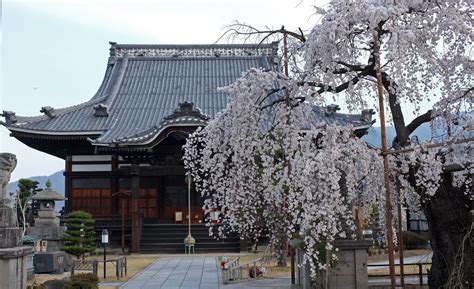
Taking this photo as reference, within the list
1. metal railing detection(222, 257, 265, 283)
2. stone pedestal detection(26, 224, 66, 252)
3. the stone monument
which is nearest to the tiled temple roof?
stone pedestal detection(26, 224, 66, 252)

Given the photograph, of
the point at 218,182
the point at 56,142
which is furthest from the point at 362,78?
the point at 56,142

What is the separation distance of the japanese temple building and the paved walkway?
182 inches

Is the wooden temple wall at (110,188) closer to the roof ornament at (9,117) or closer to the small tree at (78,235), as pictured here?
the roof ornament at (9,117)

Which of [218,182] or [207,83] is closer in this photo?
[218,182]

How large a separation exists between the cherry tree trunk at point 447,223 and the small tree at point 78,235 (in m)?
15.1

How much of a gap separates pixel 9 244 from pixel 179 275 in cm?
837

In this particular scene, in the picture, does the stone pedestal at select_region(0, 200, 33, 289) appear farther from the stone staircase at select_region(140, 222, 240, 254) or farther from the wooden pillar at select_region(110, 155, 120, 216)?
the wooden pillar at select_region(110, 155, 120, 216)

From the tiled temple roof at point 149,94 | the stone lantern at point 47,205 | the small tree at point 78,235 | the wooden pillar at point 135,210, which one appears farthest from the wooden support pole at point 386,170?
the wooden pillar at point 135,210

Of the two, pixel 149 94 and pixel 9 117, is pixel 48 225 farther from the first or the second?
pixel 149 94

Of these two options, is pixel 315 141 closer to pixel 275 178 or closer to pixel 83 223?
pixel 275 178

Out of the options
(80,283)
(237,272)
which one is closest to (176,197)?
(237,272)

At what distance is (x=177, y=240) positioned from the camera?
26062mm

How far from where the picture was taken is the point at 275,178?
10148 mm

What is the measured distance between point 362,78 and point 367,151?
1.63m
